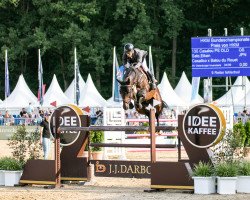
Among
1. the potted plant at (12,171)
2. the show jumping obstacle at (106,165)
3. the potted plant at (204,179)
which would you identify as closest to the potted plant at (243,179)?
the potted plant at (204,179)

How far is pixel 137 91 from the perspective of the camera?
64.3 feet

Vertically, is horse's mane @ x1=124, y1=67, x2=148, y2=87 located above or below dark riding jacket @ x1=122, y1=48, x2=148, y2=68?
below

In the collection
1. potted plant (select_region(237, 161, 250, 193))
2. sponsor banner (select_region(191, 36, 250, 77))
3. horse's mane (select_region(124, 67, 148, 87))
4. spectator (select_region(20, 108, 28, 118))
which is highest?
sponsor banner (select_region(191, 36, 250, 77))

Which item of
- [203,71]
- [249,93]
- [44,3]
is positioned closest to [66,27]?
[44,3]

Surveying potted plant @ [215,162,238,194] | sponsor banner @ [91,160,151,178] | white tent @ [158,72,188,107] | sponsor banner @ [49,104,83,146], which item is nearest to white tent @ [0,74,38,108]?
white tent @ [158,72,188,107]

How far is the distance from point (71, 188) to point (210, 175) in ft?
10.6

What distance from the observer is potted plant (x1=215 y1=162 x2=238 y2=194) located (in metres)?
16.1

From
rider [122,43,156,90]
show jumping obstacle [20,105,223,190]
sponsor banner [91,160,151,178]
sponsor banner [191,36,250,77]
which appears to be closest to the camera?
show jumping obstacle [20,105,223,190]

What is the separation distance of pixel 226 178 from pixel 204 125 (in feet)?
3.77

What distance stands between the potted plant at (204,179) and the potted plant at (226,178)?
0.12 meters

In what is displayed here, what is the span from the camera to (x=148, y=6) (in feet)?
215

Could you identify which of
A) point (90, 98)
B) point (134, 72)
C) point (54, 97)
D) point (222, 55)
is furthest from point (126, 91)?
point (54, 97)

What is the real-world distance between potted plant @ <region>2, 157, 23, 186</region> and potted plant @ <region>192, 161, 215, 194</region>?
4.20 meters

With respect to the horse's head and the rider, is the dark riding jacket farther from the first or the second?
the horse's head
